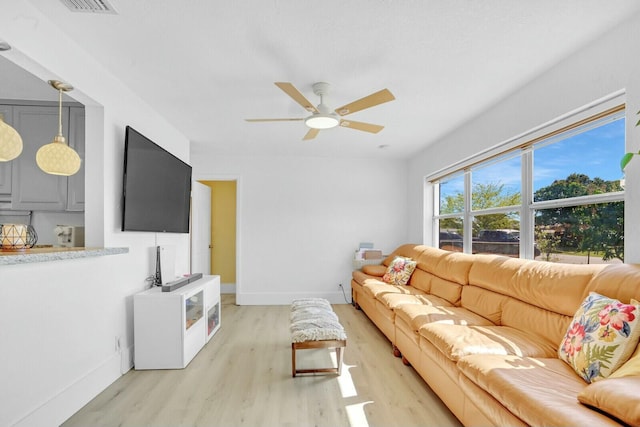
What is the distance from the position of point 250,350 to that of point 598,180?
10.6 feet

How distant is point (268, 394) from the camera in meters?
2.31

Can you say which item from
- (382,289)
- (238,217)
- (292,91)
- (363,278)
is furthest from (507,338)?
(238,217)

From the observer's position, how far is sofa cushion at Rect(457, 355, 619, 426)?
121 cm

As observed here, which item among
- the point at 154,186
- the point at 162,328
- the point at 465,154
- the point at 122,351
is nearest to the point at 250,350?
the point at 162,328

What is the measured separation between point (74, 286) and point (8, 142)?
0.96 m

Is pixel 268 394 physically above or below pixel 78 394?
below

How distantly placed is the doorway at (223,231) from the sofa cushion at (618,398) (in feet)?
17.9

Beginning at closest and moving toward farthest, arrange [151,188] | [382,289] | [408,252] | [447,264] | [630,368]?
[630,368] < [151,188] < [447,264] < [382,289] < [408,252]

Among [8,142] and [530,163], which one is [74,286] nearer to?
[8,142]

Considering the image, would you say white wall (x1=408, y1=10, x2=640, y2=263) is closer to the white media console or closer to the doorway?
the white media console

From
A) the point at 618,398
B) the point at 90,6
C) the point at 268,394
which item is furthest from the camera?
the point at 268,394

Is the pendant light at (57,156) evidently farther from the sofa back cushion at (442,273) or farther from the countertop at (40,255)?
the sofa back cushion at (442,273)

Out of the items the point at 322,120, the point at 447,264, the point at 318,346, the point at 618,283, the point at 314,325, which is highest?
the point at 322,120

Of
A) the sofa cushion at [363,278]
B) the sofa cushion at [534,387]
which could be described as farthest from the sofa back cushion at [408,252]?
the sofa cushion at [534,387]
